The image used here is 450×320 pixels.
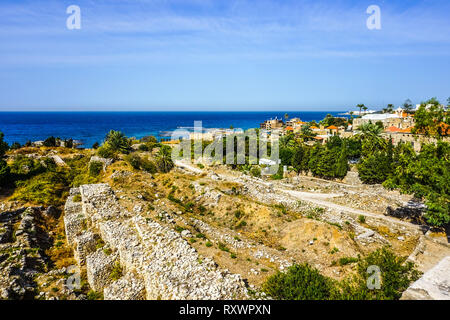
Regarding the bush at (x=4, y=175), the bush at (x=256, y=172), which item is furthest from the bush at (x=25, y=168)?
the bush at (x=256, y=172)

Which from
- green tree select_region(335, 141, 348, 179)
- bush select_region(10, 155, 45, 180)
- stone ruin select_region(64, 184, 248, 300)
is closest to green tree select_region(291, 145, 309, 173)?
green tree select_region(335, 141, 348, 179)

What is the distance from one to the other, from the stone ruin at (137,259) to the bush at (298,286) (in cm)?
135

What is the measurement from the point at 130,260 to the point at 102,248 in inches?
128

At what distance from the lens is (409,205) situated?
874 inches

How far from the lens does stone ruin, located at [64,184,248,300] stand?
32.0 feet

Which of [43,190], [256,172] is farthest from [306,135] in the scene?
[43,190]

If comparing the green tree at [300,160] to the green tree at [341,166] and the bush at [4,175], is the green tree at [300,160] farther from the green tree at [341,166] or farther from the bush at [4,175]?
the bush at [4,175]

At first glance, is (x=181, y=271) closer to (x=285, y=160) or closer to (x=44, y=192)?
(x=44, y=192)

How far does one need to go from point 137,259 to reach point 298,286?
→ 289 inches

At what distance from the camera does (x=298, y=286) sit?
9844 mm

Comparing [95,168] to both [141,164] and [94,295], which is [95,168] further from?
[94,295]

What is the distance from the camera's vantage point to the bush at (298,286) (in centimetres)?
949

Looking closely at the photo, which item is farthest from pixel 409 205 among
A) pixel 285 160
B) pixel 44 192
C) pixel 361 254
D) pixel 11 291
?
pixel 44 192

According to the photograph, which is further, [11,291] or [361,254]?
[361,254]
